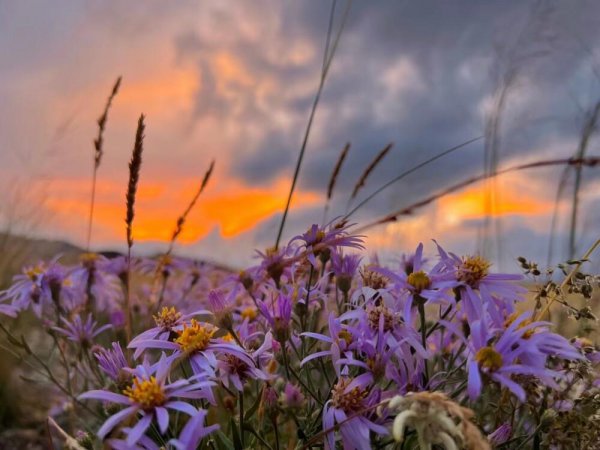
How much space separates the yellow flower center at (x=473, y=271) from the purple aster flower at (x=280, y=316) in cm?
34

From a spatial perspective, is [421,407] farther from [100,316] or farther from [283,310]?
[100,316]

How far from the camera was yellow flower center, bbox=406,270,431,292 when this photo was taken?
1331 millimetres

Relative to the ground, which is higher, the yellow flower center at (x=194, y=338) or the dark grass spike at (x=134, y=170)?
the dark grass spike at (x=134, y=170)

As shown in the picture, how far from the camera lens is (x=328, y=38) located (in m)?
2.18

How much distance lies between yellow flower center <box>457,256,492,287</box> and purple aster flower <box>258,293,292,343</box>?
0.34m

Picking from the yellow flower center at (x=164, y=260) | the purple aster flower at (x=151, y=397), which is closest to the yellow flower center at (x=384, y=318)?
the purple aster flower at (x=151, y=397)

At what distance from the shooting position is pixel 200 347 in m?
1.29

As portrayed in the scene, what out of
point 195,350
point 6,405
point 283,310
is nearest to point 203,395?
point 195,350

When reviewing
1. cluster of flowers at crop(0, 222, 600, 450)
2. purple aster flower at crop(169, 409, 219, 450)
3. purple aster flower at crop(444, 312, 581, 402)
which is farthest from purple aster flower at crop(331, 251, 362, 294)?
purple aster flower at crop(169, 409, 219, 450)

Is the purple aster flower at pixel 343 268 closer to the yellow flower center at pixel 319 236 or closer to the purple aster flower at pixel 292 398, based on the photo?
the yellow flower center at pixel 319 236

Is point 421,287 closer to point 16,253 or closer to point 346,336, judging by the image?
point 346,336

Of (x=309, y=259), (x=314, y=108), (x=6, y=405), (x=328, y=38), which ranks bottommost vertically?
(x=6, y=405)

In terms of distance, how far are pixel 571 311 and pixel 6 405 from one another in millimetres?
3027

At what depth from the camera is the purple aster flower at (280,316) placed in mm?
1386
